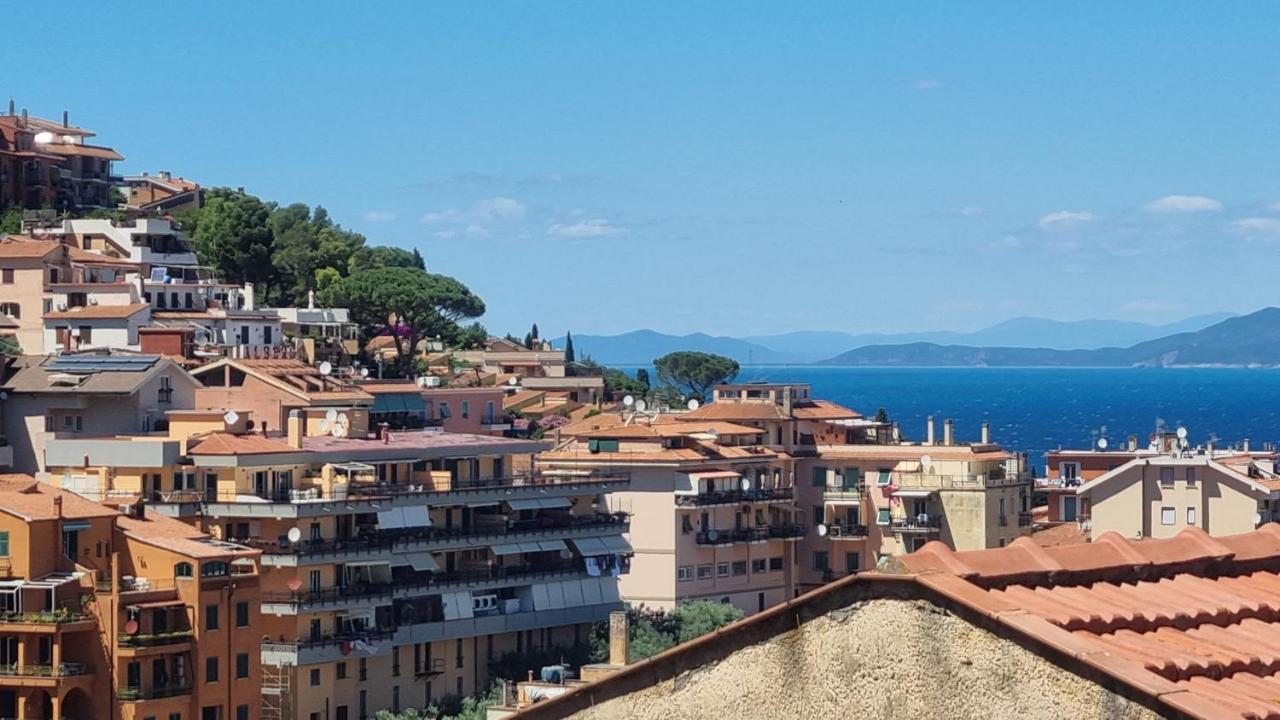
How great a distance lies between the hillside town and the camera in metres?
15.5

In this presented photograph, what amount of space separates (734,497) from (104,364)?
1966 cm

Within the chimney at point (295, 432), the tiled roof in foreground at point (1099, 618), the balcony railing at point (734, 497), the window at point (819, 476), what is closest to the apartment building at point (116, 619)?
the chimney at point (295, 432)

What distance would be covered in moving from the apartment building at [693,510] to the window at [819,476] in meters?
1.88

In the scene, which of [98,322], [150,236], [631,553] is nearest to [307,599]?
[631,553]

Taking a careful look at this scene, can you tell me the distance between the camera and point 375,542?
217ft

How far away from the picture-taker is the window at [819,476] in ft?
295

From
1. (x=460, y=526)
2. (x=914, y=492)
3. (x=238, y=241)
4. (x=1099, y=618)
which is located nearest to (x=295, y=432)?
(x=460, y=526)

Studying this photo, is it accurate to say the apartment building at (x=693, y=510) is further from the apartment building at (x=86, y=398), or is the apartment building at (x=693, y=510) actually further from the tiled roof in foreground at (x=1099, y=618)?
the tiled roof in foreground at (x=1099, y=618)

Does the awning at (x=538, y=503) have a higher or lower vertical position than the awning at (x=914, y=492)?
higher

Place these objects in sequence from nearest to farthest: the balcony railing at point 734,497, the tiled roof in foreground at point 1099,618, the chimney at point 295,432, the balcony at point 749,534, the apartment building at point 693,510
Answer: the tiled roof in foreground at point 1099,618 < the chimney at point 295,432 < the apartment building at point 693,510 < the balcony railing at point 734,497 < the balcony at point 749,534

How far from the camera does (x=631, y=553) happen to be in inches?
2955

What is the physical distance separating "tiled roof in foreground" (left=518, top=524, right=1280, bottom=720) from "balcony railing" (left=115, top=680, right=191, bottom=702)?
38.8 metres

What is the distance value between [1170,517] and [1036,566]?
65793mm

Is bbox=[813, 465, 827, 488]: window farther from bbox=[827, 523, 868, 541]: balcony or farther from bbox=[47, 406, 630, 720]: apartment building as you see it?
bbox=[47, 406, 630, 720]: apartment building
